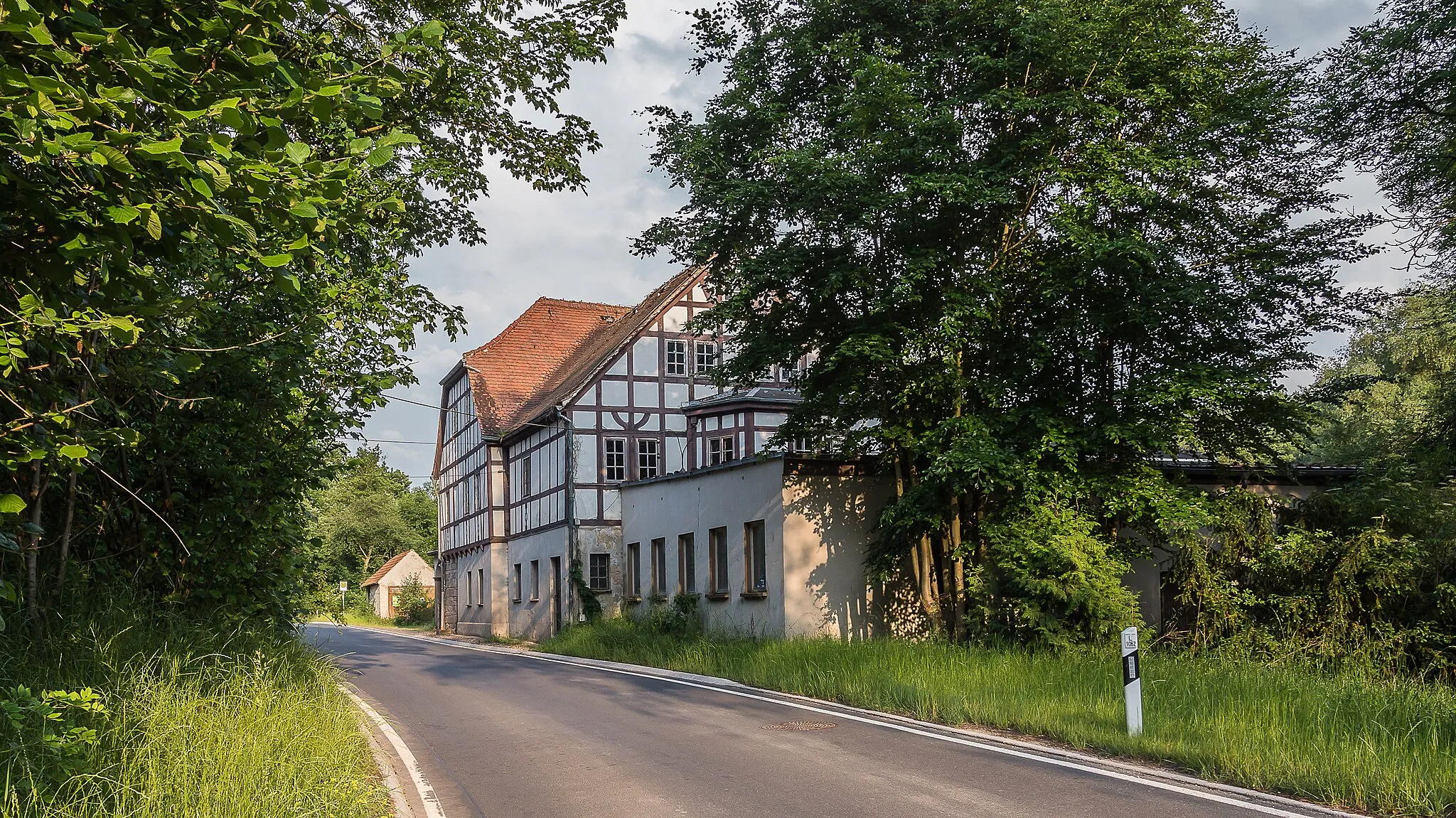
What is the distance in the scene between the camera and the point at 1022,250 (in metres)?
17.3

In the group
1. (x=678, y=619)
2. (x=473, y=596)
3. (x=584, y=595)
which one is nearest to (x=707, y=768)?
(x=678, y=619)

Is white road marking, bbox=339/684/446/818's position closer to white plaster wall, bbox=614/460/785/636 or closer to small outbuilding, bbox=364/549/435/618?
white plaster wall, bbox=614/460/785/636

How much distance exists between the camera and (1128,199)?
16.1 metres

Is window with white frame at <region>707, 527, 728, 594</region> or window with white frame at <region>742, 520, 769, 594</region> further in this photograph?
window with white frame at <region>707, 527, 728, 594</region>

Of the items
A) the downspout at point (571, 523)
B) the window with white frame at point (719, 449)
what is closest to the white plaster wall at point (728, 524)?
the downspout at point (571, 523)

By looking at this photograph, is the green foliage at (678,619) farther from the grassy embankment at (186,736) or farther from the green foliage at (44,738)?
the green foliage at (44,738)

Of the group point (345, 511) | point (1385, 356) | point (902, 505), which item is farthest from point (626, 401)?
point (345, 511)

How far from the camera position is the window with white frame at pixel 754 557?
22.6 m

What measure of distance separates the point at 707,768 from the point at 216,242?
640 cm

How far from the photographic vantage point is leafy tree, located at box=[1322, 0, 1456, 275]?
1555 centimetres

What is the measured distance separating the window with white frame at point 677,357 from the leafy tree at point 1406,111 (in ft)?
65.8

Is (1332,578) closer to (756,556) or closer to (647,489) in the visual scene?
(756,556)

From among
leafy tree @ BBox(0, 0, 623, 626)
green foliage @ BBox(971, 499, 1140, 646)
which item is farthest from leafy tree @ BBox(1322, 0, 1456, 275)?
leafy tree @ BBox(0, 0, 623, 626)

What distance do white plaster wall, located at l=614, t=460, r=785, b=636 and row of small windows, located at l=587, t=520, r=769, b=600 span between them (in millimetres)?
148
